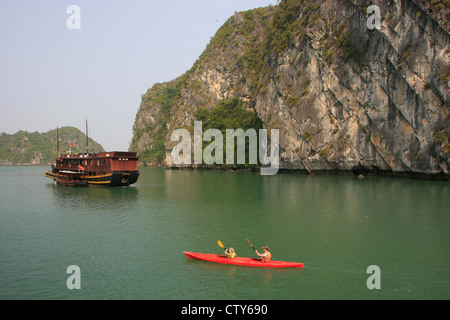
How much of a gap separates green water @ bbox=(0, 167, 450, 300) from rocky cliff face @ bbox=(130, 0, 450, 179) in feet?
55.2

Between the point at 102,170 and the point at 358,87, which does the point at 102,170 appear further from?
the point at 358,87

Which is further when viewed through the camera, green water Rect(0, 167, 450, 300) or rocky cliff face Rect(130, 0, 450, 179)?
rocky cliff face Rect(130, 0, 450, 179)

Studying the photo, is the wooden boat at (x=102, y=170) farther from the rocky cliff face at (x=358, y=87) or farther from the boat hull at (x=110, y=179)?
the rocky cliff face at (x=358, y=87)

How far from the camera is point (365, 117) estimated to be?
5759 cm

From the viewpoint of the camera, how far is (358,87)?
57.8m

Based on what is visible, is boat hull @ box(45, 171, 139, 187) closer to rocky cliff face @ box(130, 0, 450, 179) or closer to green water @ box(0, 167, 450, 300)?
green water @ box(0, 167, 450, 300)

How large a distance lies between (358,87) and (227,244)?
47142mm

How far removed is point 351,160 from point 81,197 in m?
44.7

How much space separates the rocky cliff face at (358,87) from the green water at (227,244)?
16.8 m

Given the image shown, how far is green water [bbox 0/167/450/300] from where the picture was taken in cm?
1421

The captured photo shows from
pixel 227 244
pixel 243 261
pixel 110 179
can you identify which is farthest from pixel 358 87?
pixel 243 261

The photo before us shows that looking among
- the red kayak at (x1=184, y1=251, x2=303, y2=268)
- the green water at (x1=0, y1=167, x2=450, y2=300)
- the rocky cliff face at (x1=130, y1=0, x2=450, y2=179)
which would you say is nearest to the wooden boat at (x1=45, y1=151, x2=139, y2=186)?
the green water at (x1=0, y1=167, x2=450, y2=300)

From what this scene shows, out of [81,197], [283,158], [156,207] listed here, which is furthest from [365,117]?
[81,197]

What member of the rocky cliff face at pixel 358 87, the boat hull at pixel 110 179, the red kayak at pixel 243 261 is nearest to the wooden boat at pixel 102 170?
the boat hull at pixel 110 179
